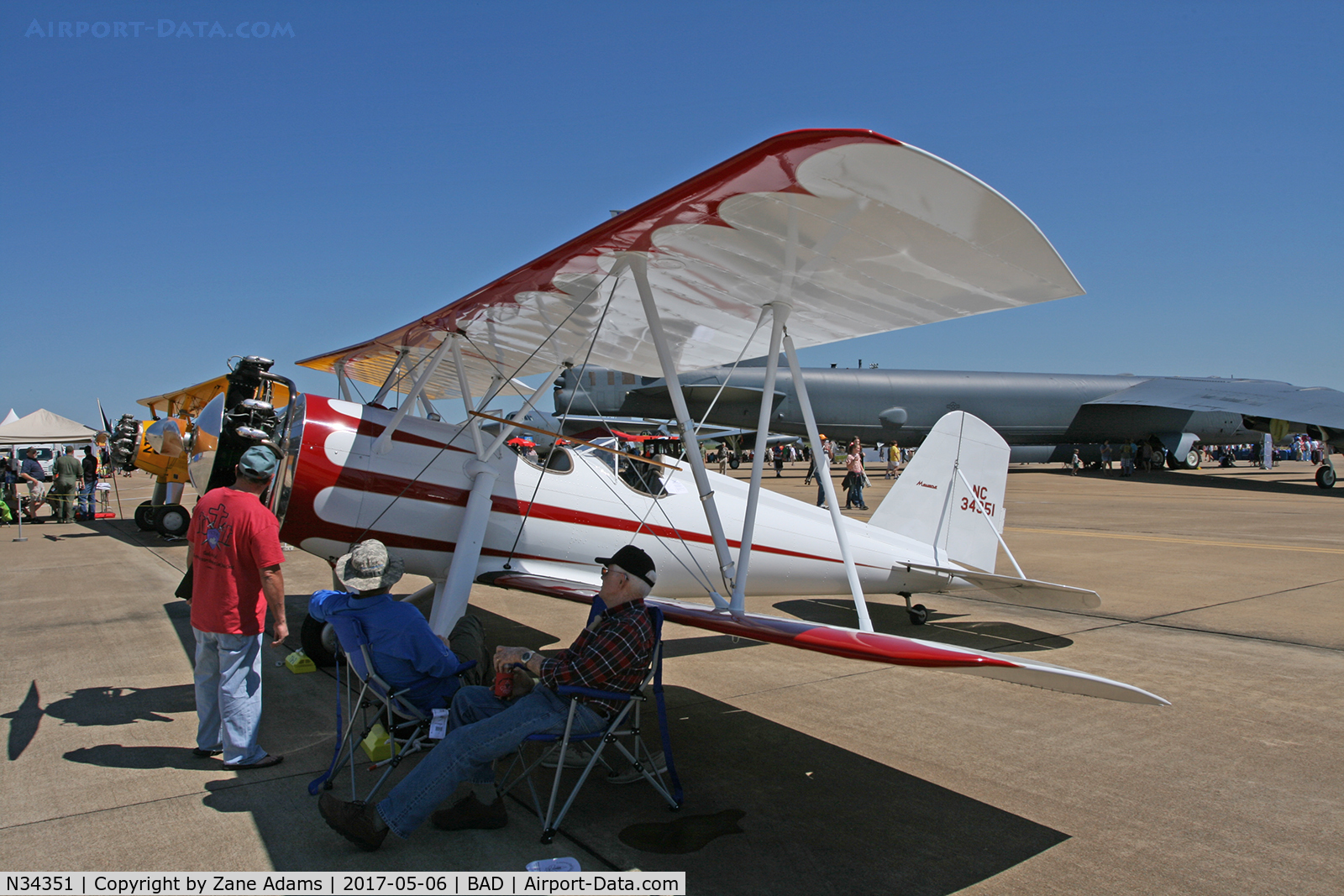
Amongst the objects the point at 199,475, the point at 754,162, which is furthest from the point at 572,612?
the point at 754,162

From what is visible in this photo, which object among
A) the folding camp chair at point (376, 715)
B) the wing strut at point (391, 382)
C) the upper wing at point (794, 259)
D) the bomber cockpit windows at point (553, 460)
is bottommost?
the folding camp chair at point (376, 715)

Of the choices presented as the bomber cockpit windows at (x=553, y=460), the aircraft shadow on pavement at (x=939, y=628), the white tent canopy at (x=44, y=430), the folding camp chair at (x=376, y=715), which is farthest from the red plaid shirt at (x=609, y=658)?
the white tent canopy at (x=44, y=430)

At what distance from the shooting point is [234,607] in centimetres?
373

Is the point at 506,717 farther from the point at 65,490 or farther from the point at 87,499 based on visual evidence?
the point at 87,499

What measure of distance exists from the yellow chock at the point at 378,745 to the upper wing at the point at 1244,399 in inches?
1022

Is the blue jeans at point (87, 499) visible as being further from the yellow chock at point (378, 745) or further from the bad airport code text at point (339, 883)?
the bad airport code text at point (339, 883)

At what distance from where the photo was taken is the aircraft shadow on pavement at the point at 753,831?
2885 mm

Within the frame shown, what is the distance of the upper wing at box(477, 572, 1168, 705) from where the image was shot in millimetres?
2814

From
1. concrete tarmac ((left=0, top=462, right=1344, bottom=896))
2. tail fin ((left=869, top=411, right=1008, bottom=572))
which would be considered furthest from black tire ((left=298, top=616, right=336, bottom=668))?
tail fin ((left=869, top=411, right=1008, bottom=572))

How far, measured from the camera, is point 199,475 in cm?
596

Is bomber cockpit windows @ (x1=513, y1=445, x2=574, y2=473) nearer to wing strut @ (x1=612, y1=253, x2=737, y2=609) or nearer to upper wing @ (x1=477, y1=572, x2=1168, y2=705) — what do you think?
upper wing @ (x1=477, y1=572, x2=1168, y2=705)

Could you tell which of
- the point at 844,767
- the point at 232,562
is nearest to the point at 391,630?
the point at 232,562

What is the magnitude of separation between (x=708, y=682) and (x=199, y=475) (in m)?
4.15

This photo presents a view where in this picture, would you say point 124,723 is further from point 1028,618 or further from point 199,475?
point 1028,618
